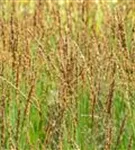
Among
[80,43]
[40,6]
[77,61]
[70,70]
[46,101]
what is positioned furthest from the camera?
[40,6]

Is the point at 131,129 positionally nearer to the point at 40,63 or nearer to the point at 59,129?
the point at 59,129

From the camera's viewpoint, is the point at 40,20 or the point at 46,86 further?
the point at 40,20

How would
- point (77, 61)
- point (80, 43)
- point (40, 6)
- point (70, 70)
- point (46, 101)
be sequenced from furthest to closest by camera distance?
point (40, 6), point (80, 43), point (46, 101), point (77, 61), point (70, 70)

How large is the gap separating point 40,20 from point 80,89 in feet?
2.73

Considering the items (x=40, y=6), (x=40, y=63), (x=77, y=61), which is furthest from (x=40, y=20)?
(x=77, y=61)

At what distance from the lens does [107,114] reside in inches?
123

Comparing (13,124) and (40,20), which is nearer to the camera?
(13,124)

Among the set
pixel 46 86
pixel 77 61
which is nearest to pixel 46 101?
pixel 46 86

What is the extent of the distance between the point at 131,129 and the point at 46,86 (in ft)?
2.32

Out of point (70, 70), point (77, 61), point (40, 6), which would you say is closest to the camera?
point (70, 70)

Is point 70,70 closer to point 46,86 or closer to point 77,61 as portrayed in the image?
point 77,61

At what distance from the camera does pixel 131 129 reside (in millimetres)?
3381

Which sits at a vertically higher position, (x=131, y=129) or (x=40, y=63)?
(x=40, y=63)

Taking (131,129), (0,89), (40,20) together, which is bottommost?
(131,129)
